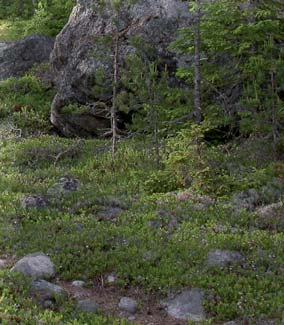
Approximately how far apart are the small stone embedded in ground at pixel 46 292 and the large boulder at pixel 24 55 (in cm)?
1852

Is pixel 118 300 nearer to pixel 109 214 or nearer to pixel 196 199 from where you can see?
pixel 109 214

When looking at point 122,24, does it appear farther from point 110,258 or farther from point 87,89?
point 110,258

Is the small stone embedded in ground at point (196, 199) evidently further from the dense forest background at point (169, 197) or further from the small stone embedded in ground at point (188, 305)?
the small stone embedded in ground at point (188, 305)

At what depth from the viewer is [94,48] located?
19.3 m

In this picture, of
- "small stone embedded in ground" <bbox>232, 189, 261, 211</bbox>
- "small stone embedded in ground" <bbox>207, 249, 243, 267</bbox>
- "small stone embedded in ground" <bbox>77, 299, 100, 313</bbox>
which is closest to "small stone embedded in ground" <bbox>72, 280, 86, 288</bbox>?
"small stone embedded in ground" <bbox>77, 299, 100, 313</bbox>

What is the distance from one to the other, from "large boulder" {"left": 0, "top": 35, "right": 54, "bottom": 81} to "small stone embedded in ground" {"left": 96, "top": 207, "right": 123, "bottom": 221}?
15633 millimetres

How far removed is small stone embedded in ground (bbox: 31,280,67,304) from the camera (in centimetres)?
805

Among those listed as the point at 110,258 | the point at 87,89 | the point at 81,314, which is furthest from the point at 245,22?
the point at 81,314

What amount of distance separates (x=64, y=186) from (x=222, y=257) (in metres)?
4.41

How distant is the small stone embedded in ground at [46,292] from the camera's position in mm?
8047

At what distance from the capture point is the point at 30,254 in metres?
9.32

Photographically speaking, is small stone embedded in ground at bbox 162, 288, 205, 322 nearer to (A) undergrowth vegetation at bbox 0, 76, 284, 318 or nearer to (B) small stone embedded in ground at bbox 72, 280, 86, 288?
(A) undergrowth vegetation at bbox 0, 76, 284, 318

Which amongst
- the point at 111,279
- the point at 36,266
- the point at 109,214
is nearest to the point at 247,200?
the point at 109,214

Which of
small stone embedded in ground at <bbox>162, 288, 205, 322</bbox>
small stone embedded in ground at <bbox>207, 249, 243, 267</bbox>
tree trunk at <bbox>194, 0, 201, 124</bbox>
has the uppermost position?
tree trunk at <bbox>194, 0, 201, 124</bbox>
